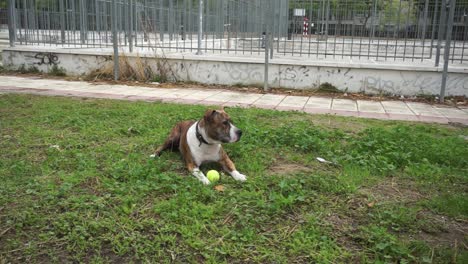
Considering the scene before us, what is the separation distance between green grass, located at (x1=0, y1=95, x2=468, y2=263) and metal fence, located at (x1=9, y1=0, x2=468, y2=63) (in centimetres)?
486

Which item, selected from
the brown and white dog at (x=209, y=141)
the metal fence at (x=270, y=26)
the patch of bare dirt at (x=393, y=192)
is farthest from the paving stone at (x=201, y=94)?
the patch of bare dirt at (x=393, y=192)

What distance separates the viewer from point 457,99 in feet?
29.8

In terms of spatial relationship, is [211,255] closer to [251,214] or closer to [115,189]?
[251,214]

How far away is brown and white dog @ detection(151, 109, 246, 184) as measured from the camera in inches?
160

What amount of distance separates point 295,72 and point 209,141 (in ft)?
20.0

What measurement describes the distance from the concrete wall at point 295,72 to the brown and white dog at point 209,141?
19.1 ft

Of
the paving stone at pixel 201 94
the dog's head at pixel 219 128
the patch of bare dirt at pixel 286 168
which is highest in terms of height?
the dog's head at pixel 219 128

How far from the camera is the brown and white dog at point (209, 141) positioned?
4.07 m

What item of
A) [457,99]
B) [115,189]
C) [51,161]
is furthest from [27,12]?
[457,99]

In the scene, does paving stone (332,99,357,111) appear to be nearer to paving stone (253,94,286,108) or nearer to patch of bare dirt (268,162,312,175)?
paving stone (253,94,286,108)

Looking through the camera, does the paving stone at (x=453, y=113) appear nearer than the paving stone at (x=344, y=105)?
Yes

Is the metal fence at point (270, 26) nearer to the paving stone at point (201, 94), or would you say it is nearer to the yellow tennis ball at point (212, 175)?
the paving stone at point (201, 94)

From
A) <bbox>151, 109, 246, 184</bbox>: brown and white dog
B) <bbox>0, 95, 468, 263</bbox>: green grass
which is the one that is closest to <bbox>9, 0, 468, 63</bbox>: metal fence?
<bbox>0, 95, 468, 263</bbox>: green grass

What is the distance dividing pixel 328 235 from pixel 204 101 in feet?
18.4
